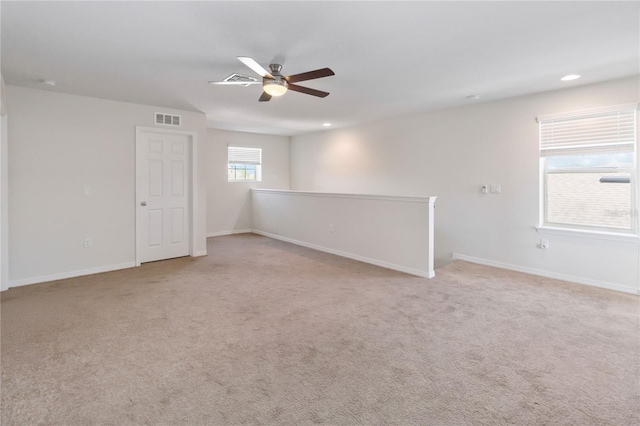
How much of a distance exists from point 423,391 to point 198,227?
4709 mm

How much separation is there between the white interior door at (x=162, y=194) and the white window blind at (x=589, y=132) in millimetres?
5497

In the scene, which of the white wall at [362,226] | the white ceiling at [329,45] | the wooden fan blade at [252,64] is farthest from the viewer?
the white wall at [362,226]

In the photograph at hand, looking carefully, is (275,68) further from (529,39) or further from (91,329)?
(91,329)

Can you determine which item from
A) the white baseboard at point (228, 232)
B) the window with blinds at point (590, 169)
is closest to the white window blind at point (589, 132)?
the window with blinds at point (590, 169)

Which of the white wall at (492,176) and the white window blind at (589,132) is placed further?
the white wall at (492,176)

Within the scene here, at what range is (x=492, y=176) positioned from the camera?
4930mm

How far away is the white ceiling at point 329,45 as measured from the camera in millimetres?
2299

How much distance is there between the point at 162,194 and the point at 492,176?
5.25 metres

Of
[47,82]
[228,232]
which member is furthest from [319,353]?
[228,232]

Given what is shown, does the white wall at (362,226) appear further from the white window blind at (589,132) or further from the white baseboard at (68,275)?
the white baseboard at (68,275)

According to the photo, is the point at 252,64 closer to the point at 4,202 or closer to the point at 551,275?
the point at 4,202

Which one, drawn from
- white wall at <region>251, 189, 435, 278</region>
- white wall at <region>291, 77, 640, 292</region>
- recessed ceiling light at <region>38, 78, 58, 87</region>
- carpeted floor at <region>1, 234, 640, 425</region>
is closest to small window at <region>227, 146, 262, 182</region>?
white wall at <region>251, 189, 435, 278</region>

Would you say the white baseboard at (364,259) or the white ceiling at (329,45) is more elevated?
the white ceiling at (329,45)

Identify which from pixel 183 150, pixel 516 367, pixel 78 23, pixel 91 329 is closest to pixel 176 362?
pixel 91 329
